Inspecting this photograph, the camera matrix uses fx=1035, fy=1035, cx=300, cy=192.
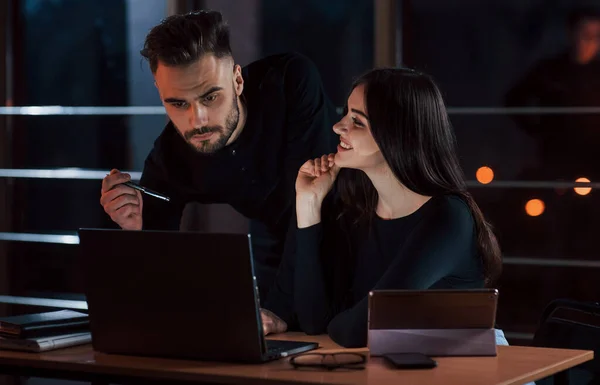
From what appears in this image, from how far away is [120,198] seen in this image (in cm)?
279

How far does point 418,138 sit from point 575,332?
0.66 m

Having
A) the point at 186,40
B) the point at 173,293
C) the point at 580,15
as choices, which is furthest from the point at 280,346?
the point at 580,15

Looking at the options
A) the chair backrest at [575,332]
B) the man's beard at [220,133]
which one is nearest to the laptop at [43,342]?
the man's beard at [220,133]

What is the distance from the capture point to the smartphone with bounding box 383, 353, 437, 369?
1.93 metres

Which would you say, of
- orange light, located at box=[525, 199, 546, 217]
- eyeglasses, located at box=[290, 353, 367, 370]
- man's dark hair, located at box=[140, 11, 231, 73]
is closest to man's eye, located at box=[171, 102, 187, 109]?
man's dark hair, located at box=[140, 11, 231, 73]

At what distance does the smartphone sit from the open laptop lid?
250mm

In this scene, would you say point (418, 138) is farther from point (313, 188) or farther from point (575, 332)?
point (575, 332)

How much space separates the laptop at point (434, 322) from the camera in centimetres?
200

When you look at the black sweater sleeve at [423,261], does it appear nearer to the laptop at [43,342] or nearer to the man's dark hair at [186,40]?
the laptop at [43,342]

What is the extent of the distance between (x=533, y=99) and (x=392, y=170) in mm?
2381

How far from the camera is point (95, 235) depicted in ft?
6.70

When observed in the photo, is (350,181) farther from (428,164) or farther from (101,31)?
(101,31)

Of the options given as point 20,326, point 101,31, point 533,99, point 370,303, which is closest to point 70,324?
point 20,326

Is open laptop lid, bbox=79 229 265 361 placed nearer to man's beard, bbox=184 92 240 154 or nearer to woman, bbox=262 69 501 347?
woman, bbox=262 69 501 347
